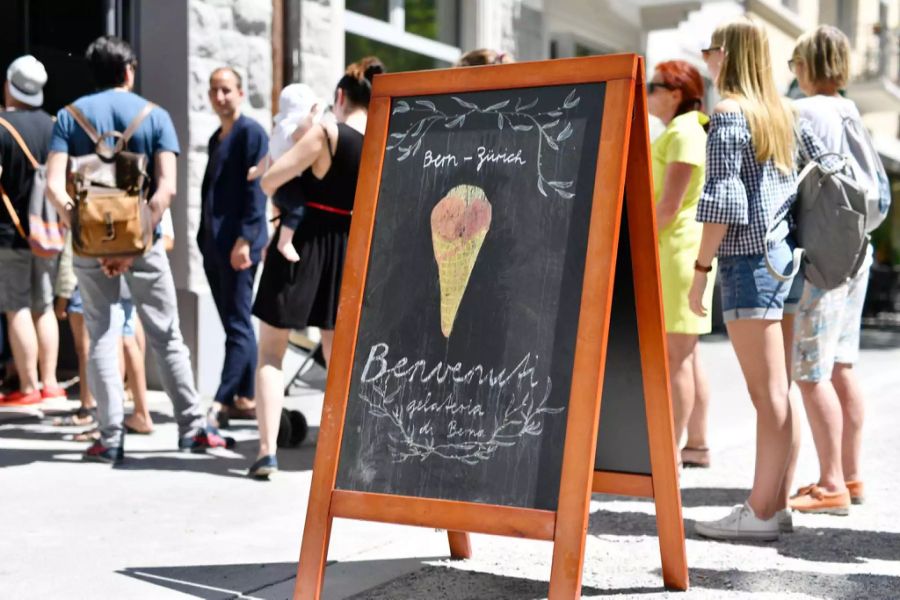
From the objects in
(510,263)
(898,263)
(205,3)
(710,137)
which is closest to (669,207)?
(710,137)

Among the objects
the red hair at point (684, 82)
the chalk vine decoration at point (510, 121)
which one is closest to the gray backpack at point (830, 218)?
the red hair at point (684, 82)

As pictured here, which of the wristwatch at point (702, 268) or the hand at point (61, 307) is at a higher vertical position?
the wristwatch at point (702, 268)

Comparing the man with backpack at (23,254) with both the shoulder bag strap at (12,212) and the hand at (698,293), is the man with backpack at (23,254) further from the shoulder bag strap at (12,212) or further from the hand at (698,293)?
the hand at (698,293)

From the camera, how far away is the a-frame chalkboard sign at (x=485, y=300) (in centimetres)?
339

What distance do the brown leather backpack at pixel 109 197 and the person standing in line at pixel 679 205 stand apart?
7.95 feet

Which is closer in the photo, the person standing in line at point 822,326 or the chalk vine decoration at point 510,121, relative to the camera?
the chalk vine decoration at point 510,121

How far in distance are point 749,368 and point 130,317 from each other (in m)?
3.79

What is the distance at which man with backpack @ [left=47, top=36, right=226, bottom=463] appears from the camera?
19.2 ft

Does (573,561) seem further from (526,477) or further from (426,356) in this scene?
(426,356)

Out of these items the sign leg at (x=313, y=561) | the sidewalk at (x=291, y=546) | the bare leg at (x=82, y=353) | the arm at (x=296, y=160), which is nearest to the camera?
the sign leg at (x=313, y=561)

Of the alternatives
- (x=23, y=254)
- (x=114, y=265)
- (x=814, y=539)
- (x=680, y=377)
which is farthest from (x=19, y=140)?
(x=814, y=539)

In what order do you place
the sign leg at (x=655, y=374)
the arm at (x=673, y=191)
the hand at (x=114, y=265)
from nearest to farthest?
the sign leg at (x=655, y=374)
the arm at (x=673, y=191)
the hand at (x=114, y=265)

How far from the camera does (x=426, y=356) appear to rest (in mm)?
3615

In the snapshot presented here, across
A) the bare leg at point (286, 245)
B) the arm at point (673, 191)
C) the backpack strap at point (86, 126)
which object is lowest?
the bare leg at point (286, 245)
